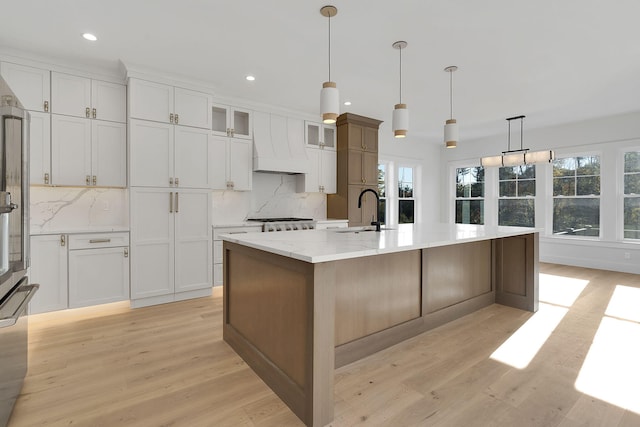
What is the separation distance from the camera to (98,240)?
3.41 metres

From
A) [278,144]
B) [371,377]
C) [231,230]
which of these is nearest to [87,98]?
[231,230]

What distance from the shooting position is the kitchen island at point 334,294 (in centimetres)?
166

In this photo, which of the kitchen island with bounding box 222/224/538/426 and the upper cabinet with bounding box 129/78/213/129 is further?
the upper cabinet with bounding box 129/78/213/129

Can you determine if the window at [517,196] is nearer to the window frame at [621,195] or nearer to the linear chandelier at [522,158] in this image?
the window frame at [621,195]

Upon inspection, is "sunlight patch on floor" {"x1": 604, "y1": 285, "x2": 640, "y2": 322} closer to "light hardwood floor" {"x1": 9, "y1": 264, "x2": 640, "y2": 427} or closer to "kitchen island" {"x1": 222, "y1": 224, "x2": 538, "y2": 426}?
"light hardwood floor" {"x1": 9, "y1": 264, "x2": 640, "y2": 427}

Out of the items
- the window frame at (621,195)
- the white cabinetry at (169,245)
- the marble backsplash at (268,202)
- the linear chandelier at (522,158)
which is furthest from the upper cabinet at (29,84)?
the window frame at (621,195)

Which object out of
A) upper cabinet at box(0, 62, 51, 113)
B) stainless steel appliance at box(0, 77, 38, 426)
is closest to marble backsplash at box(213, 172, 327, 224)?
upper cabinet at box(0, 62, 51, 113)

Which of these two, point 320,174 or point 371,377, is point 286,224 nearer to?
point 320,174

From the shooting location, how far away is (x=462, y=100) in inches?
184

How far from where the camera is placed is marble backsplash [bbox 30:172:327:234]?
3.56m

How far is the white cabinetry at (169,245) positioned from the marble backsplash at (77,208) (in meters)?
0.41

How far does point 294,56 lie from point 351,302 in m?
2.57

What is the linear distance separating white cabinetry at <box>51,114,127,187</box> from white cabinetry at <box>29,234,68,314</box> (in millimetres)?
664

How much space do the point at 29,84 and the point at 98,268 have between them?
1.99m
